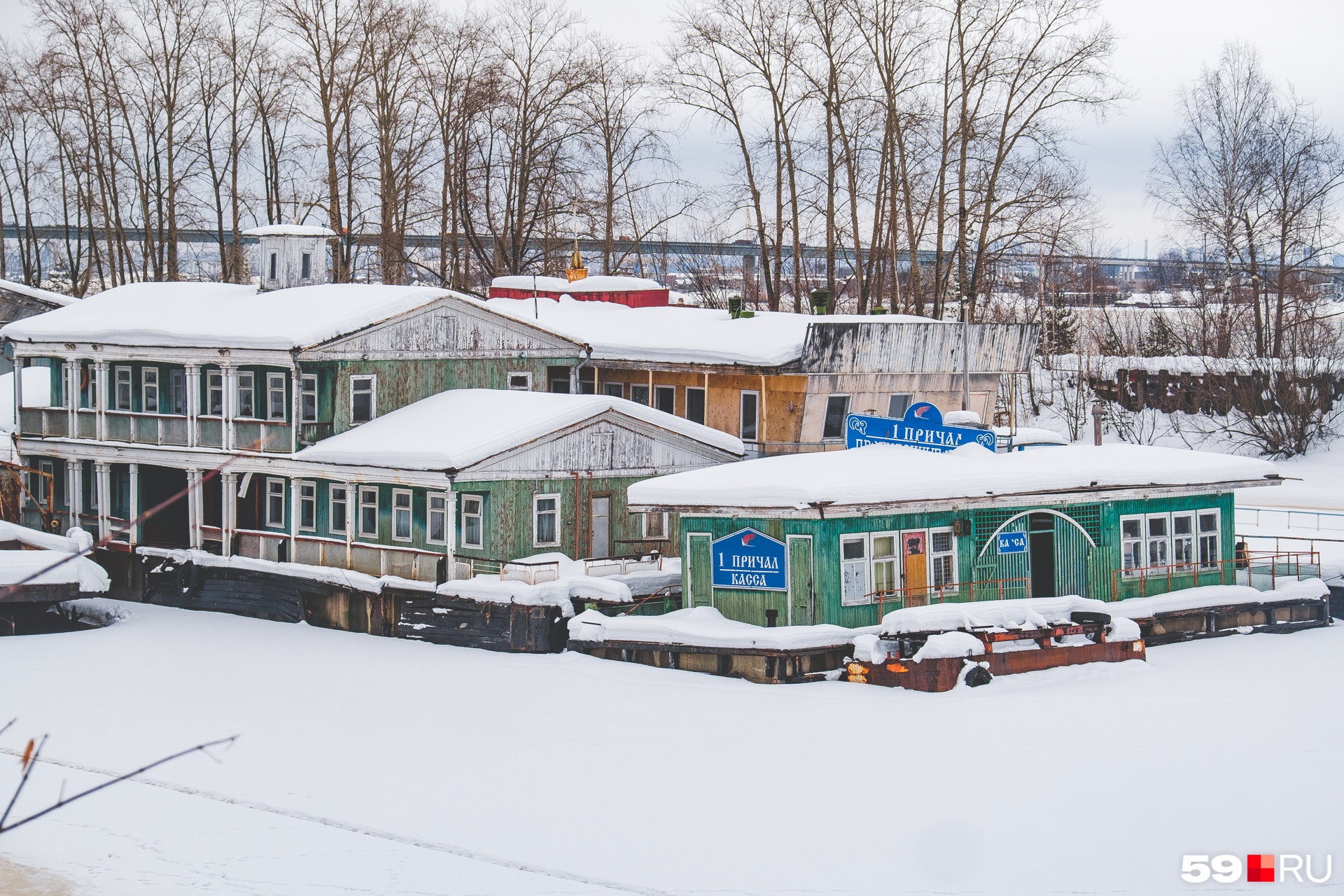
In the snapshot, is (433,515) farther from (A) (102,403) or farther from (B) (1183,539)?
(B) (1183,539)

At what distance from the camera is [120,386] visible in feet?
111

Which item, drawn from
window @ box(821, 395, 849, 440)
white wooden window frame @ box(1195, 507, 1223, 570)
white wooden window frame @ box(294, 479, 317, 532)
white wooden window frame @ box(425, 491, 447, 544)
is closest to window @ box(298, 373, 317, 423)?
white wooden window frame @ box(294, 479, 317, 532)

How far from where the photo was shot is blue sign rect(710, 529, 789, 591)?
23.9 metres

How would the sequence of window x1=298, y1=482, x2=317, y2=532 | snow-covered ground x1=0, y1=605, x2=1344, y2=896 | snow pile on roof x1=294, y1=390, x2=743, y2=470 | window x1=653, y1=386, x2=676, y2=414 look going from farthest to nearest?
window x1=653, y1=386, x2=676, y2=414 → window x1=298, y1=482, x2=317, y2=532 → snow pile on roof x1=294, y1=390, x2=743, y2=470 → snow-covered ground x1=0, y1=605, x2=1344, y2=896

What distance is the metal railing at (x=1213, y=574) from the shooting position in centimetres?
2625

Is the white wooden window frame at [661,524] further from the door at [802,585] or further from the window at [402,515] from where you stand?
the door at [802,585]

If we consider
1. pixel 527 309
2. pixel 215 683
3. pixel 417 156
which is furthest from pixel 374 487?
pixel 417 156

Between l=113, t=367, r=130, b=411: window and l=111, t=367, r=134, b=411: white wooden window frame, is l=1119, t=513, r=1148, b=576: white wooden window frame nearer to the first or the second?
l=111, t=367, r=134, b=411: white wooden window frame

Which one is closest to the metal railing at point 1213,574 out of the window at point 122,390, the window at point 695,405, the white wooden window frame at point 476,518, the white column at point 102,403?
the white wooden window frame at point 476,518

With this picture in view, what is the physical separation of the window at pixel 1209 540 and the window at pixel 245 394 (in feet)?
65.5

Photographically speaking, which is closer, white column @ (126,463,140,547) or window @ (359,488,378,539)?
window @ (359,488,378,539)

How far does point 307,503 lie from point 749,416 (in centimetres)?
1057

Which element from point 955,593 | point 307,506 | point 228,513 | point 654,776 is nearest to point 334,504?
point 307,506

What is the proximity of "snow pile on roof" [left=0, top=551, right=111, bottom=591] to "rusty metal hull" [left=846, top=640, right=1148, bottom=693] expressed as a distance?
1500cm
